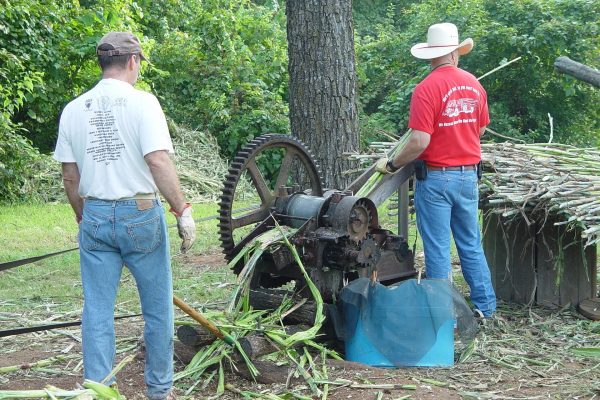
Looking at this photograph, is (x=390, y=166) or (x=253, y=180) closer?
(x=253, y=180)

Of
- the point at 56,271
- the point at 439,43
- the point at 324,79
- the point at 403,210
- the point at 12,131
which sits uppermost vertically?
the point at 439,43

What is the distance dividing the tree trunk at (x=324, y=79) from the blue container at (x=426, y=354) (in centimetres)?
257

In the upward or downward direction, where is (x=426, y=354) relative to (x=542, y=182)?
downward

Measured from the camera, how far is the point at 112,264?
4.77 m

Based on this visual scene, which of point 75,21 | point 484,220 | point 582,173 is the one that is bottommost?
point 484,220

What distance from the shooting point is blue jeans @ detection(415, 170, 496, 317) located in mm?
6500

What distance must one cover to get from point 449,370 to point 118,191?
2.43 meters

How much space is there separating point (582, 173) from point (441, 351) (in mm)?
1876

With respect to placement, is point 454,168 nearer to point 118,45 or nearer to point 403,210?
point 403,210

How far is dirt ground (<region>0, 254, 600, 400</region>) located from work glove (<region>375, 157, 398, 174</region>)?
1349 millimetres

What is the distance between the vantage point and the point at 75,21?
50.8 ft

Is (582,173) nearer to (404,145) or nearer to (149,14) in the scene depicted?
(404,145)

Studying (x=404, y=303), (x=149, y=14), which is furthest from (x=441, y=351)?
(x=149, y=14)

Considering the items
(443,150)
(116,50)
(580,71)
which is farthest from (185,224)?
(580,71)
